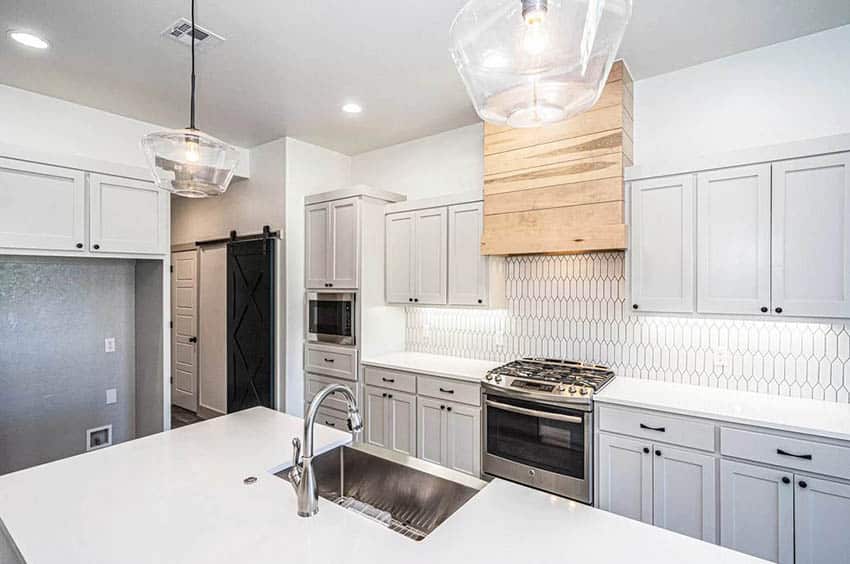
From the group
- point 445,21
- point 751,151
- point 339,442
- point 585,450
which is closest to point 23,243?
point 339,442

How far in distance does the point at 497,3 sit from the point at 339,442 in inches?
68.2

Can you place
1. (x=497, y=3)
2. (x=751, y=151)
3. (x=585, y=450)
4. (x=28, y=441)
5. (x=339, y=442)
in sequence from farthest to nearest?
(x=28, y=441)
(x=585, y=450)
(x=751, y=151)
(x=339, y=442)
(x=497, y=3)

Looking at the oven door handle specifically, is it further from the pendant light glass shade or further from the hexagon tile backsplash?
the pendant light glass shade

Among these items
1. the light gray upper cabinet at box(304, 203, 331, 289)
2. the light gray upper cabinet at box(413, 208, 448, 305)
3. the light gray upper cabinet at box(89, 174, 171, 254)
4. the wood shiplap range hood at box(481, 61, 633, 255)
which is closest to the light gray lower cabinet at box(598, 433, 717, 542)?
the wood shiplap range hood at box(481, 61, 633, 255)

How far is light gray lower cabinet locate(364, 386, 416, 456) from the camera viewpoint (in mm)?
3377

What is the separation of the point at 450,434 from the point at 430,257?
4.55ft

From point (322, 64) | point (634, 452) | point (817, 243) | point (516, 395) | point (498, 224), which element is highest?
point (322, 64)

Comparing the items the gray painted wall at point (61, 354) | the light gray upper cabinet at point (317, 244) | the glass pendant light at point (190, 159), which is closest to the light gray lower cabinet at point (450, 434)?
the light gray upper cabinet at point (317, 244)

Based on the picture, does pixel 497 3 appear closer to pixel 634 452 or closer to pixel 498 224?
pixel 498 224

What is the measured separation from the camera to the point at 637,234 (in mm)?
2693

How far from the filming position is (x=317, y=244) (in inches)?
159

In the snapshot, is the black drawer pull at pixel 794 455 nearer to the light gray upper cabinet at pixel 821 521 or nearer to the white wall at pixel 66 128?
the light gray upper cabinet at pixel 821 521

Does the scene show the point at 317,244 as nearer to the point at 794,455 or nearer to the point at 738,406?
the point at 738,406

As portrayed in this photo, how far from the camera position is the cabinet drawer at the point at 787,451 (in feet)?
6.29
